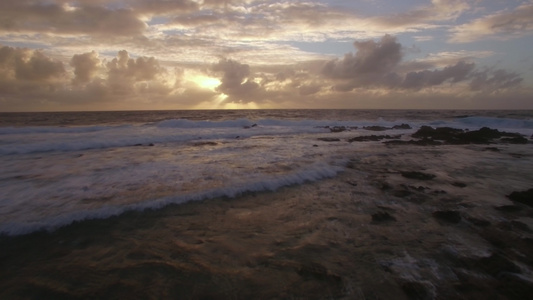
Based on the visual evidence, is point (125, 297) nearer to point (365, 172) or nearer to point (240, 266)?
point (240, 266)

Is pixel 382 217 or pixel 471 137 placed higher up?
pixel 471 137

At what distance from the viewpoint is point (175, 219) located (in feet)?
17.0

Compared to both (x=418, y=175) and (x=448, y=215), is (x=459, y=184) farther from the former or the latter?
(x=448, y=215)

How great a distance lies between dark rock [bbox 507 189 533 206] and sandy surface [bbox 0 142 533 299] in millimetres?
182

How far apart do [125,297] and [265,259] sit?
1.66 m

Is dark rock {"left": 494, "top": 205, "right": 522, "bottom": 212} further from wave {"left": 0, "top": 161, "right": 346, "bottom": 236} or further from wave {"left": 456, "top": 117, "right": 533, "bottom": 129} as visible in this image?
wave {"left": 456, "top": 117, "right": 533, "bottom": 129}

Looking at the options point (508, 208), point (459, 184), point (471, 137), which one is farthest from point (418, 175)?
point (471, 137)

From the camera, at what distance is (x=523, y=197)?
6.21m

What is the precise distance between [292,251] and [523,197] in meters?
5.58

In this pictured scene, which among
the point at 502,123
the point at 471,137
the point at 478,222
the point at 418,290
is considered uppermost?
the point at 502,123

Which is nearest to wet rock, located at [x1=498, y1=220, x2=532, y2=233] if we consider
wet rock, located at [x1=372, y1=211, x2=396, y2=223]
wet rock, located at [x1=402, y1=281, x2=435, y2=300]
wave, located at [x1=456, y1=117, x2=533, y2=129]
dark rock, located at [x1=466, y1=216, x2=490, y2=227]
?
dark rock, located at [x1=466, y1=216, x2=490, y2=227]

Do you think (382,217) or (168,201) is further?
(168,201)

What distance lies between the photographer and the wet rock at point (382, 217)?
5106mm

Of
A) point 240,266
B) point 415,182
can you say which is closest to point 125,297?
point 240,266
